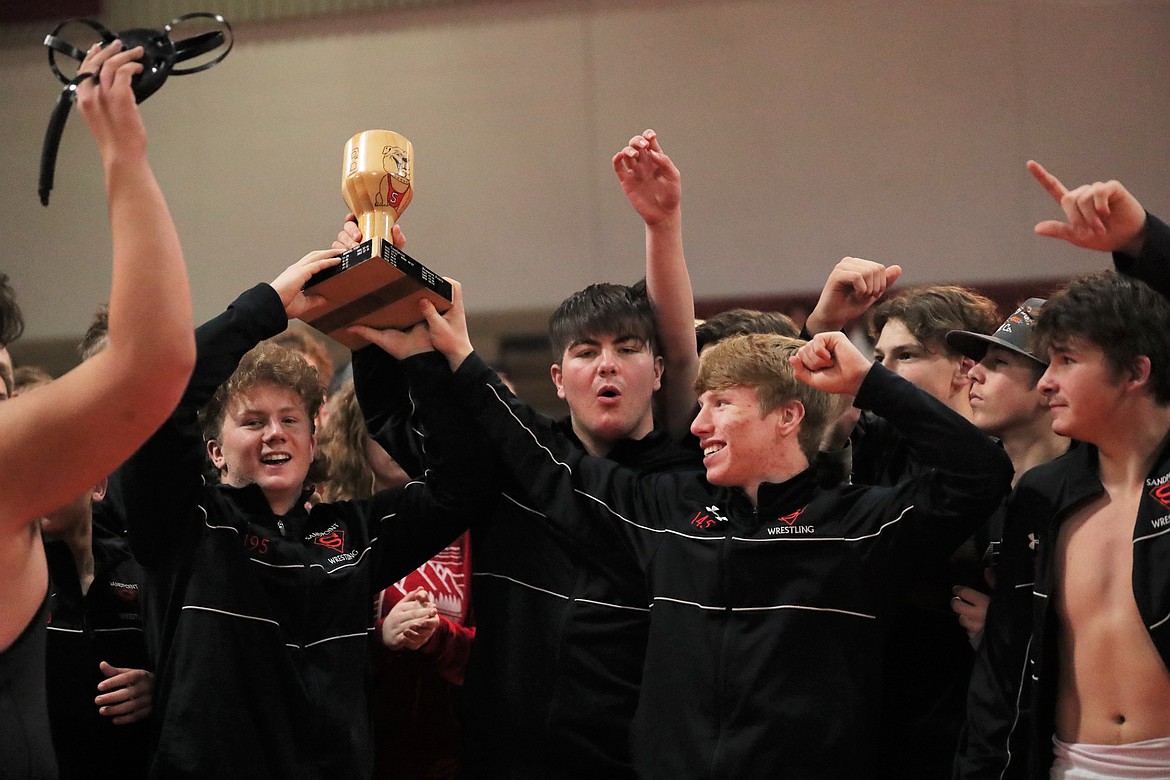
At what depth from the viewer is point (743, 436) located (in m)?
2.36

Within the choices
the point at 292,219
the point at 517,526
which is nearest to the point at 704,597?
the point at 517,526

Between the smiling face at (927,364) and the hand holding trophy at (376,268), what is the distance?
1.10m

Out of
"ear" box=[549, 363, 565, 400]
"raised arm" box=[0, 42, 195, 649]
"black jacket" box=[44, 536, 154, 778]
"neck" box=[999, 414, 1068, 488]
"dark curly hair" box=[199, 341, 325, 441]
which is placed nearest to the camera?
"raised arm" box=[0, 42, 195, 649]

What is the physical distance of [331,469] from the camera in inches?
121

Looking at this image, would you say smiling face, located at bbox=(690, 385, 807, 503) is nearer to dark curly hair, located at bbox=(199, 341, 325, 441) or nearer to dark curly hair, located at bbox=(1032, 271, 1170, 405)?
dark curly hair, located at bbox=(1032, 271, 1170, 405)

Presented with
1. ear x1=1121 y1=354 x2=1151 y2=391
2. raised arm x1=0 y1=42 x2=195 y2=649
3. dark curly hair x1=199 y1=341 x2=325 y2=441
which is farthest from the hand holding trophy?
ear x1=1121 y1=354 x2=1151 y2=391

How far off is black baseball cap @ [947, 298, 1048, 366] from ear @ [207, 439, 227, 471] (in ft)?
5.23

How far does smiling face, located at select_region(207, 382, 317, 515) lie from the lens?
2457 millimetres

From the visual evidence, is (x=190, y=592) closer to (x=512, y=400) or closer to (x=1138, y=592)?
(x=512, y=400)

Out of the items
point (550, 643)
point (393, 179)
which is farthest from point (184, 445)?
point (550, 643)

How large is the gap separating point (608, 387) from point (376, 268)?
2.02ft

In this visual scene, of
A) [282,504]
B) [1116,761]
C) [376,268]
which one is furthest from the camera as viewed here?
[282,504]

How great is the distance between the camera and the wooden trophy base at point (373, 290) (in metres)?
2.28

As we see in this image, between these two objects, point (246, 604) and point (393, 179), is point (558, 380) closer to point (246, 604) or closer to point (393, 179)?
point (393, 179)
